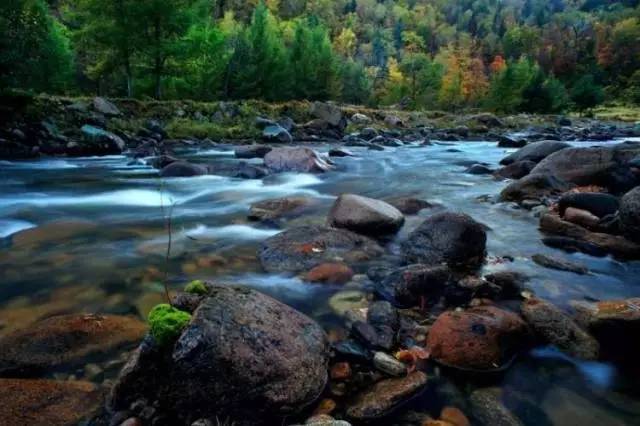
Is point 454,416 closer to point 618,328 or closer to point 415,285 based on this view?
point 415,285

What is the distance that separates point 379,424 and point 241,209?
7.02m

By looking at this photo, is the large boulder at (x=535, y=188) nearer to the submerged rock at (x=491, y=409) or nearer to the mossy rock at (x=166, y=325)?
the submerged rock at (x=491, y=409)

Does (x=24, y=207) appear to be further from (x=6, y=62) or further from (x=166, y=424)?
(x=6, y=62)

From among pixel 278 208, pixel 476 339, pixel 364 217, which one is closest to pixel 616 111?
pixel 278 208

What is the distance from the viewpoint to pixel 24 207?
361 inches

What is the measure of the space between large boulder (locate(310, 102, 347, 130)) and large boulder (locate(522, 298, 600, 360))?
1032 inches

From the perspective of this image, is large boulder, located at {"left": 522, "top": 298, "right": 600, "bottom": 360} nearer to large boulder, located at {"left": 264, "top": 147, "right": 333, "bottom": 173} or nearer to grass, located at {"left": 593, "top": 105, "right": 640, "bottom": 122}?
large boulder, located at {"left": 264, "top": 147, "right": 333, "bottom": 173}

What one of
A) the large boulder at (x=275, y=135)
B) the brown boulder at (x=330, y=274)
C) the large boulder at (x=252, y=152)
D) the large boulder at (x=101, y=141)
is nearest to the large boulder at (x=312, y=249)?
the brown boulder at (x=330, y=274)

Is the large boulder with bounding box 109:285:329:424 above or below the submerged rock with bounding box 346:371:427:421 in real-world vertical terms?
above

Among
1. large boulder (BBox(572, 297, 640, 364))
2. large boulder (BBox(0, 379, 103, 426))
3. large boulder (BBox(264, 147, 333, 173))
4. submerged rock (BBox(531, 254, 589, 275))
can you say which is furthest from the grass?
large boulder (BBox(0, 379, 103, 426))

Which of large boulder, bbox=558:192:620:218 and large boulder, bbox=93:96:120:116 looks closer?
large boulder, bbox=558:192:620:218

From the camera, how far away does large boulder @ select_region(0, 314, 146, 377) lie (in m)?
3.38

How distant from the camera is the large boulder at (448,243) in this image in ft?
17.8

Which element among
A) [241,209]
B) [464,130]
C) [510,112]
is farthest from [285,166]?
[510,112]
